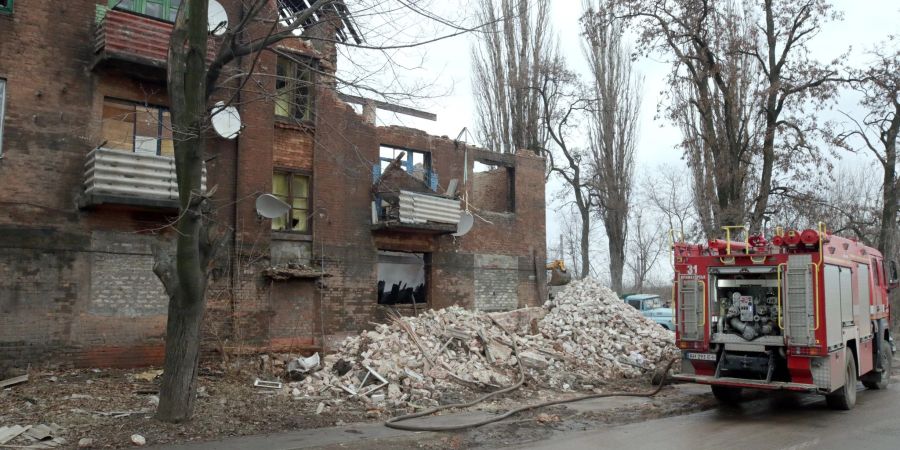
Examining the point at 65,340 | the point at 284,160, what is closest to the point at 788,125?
the point at 284,160

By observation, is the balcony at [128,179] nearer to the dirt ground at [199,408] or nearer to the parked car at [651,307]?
the dirt ground at [199,408]

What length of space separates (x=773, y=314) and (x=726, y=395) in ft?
6.71

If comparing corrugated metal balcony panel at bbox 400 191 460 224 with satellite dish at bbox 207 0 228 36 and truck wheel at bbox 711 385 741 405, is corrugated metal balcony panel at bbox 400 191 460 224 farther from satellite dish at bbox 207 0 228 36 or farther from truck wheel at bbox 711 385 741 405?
truck wheel at bbox 711 385 741 405

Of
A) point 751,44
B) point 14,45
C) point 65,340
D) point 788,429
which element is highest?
point 751,44

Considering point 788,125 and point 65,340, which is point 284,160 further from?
point 788,125

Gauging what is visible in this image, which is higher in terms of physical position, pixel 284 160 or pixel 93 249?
pixel 284 160

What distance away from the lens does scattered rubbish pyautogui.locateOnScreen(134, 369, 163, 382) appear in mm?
13203

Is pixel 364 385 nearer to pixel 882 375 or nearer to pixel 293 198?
pixel 293 198

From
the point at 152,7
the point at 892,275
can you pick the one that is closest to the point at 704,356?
the point at 892,275

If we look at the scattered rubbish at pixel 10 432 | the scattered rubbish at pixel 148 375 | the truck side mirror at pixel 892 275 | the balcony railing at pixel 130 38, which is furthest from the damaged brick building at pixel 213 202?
the truck side mirror at pixel 892 275

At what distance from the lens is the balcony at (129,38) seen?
13.4m

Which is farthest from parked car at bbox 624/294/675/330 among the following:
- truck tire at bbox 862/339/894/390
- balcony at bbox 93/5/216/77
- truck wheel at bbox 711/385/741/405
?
balcony at bbox 93/5/216/77

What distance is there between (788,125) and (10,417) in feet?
72.0

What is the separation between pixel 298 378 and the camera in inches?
551
